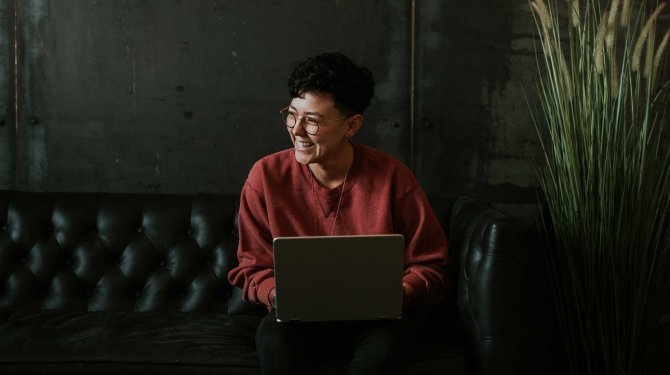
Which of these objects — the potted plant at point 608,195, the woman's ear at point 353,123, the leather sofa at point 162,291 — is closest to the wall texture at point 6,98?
the leather sofa at point 162,291

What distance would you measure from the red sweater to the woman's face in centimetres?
11

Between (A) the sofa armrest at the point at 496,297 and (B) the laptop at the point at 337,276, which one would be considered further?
(A) the sofa armrest at the point at 496,297

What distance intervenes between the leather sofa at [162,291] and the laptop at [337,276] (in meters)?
0.21

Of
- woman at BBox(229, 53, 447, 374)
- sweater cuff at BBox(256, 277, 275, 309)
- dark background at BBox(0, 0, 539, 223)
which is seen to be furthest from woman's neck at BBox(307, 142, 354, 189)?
dark background at BBox(0, 0, 539, 223)

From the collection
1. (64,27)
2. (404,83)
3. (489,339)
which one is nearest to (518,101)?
(404,83)

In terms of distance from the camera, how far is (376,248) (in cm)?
175

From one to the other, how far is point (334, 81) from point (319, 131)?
149 mm

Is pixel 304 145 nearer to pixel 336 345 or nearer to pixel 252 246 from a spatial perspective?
pixel 252 246

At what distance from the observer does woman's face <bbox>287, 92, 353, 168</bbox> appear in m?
2.08

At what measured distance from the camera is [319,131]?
209cm

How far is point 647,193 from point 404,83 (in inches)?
39.2

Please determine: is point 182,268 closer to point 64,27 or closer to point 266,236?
point 266,236

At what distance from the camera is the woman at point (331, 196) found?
6.77 ft

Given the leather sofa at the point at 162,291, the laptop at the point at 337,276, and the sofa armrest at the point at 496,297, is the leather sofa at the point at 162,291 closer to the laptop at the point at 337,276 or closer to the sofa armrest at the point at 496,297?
the sofa armrest at the point at 496,297
